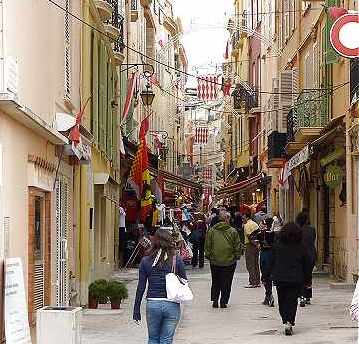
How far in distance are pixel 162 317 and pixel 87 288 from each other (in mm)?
7912

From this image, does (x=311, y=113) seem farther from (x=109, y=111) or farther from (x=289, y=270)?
(x=289, y=270)

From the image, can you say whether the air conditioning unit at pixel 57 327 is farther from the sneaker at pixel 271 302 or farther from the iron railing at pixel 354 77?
the iron railing at pixel 354 77

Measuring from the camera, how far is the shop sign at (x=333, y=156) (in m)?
23.6

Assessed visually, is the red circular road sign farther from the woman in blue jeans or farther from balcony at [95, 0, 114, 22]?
balcony at [95, 0, 114, 22]

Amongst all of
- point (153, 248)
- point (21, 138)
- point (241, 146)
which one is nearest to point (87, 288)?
point (21, 138)

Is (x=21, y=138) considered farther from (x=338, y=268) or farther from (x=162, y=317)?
(x=338, y=268)

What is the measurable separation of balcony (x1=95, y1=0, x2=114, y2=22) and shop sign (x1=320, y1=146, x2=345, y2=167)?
22.4 feet

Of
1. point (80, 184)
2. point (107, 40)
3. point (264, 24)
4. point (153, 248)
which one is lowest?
point (153, 248)

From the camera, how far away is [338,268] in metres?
23.4

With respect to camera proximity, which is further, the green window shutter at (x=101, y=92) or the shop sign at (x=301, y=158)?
the shop sign at (x=301, y=158)

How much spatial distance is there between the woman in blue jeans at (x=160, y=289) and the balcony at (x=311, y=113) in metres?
16.2

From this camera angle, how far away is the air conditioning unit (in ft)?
31.7

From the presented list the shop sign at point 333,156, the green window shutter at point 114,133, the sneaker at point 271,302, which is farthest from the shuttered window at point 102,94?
the sneaker at point 271,302

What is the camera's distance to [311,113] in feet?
86.6
